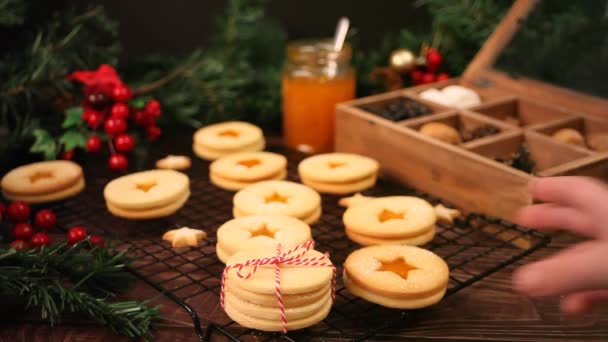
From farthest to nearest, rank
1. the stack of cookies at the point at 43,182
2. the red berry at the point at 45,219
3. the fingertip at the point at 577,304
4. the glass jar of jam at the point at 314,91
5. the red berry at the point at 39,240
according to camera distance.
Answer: the glass jar of jam at the point at 314,91, the stack of cookies at the point at 43,182, the red berry at the point at 45,219, the red berry at the point at 39,240, the fingertip at the point at 577,304

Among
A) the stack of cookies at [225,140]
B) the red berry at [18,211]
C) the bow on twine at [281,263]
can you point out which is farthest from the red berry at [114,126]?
the bow on twine at [281,263]

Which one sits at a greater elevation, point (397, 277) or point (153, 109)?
point (153, 109)

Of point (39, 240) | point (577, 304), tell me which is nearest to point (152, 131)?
point (39, 240)

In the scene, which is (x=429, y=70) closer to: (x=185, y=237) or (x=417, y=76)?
(x=417, y=76)

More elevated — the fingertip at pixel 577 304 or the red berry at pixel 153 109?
the fingertip at pixel 577 304

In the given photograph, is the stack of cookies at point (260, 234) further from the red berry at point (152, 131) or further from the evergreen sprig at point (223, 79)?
the evergreen sprig at point (223, 79)

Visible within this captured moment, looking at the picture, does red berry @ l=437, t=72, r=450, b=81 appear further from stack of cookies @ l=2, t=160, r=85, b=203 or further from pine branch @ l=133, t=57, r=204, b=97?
stack of cookies @ l=2, t=160, r=85, b=203
